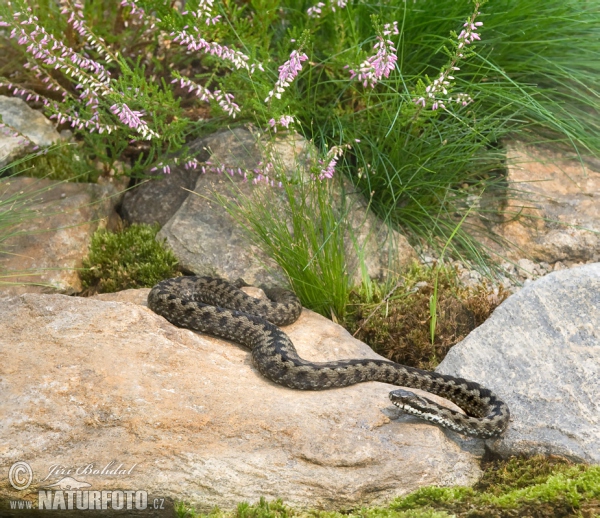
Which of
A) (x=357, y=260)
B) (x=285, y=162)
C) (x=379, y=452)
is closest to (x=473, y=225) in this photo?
(x=357, y=260)

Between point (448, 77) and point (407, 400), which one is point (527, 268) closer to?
point (448, 77)

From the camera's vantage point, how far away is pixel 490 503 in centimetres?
559

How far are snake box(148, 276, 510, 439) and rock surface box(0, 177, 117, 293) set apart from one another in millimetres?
1503

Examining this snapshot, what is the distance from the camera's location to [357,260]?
848 centimetres

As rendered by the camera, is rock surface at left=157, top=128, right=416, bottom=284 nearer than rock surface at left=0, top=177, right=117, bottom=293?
No

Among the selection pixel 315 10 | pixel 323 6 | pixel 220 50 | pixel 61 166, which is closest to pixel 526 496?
pixel 220 50

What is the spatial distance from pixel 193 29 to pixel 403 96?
2.50 m

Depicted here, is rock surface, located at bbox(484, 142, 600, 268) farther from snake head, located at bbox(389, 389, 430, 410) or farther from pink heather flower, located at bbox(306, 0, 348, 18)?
snake head, located at bbox(389, 389, 430, 410)

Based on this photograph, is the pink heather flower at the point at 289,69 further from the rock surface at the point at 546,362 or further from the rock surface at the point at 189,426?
the rock surface at the point at 546,362

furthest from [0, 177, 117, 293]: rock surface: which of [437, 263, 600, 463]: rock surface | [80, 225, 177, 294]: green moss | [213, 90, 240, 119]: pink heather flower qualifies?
[437, 263, 600, 463]: rock surface

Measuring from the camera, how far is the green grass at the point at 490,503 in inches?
209

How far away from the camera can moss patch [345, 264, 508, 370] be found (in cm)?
783

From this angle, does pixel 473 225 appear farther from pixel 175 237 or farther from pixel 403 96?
pixel 175 237

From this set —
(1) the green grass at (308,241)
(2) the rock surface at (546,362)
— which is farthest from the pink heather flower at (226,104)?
(2) the rock surface at (546,362)
